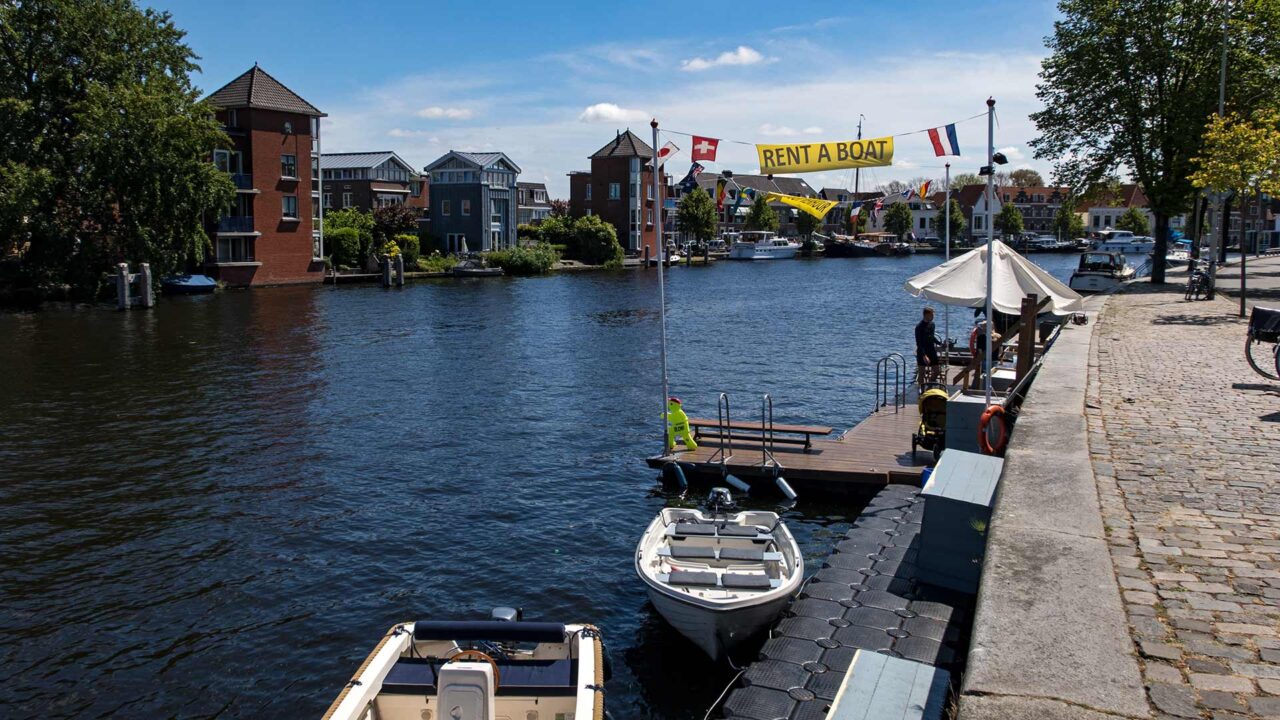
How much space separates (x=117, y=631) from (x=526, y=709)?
7502 millimetres

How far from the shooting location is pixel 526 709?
31.1ft

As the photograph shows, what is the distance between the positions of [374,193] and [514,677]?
10436 centimetres

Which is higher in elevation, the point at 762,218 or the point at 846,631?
the point at 762,218

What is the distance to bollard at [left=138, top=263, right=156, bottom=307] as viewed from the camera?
56.9 m

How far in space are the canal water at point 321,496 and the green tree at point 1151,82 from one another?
→ 15.8m

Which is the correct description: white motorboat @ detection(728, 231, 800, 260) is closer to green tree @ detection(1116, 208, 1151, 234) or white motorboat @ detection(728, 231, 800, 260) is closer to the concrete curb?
green tree @ detection(1116, 208, 1151, 234)

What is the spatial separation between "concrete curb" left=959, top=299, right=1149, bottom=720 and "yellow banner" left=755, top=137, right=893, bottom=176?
1157 centimetres

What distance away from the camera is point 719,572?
41.4 feet

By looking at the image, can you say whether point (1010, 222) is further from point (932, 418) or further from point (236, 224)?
point (932, 418)

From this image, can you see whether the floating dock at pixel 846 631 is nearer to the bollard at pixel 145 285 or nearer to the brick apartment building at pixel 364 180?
the bollard at pixel 145 285

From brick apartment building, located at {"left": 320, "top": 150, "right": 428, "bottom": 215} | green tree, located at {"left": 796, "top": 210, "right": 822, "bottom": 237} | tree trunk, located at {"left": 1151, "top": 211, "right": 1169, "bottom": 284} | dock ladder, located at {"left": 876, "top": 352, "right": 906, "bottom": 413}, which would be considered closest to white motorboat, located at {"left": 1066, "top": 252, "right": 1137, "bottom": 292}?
tree trunk, located at {"left": 1151, "top": 211, "right": 1169, "bottom": 284}

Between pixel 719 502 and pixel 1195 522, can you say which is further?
pixel 719 502

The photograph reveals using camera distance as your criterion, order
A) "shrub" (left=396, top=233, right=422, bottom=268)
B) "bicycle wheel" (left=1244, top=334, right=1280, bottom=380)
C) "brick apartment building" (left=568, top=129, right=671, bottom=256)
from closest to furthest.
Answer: "bicycle wheel" (left=1244, top=334, right=1280, bottom=380) < "shrub" (left=396, top=233, right=422, bottom=268) < "brick apartment building" (left=568, top=129, right=671, bottom=256)

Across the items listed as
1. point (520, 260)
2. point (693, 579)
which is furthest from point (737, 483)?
point (520, 260)
